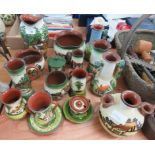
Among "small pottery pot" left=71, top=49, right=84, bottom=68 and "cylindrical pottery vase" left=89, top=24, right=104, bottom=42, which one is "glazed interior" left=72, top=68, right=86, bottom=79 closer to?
"small pottery pot" left=71, top=49, right=84, bottom=68

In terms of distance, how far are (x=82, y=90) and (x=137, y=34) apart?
334 mm

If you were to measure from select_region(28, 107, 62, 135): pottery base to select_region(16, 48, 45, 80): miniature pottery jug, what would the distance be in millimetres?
153

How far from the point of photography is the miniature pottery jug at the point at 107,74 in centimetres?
51

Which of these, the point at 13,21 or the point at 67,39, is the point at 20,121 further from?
the point at 13,21

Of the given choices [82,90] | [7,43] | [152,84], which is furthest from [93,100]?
[7,43]

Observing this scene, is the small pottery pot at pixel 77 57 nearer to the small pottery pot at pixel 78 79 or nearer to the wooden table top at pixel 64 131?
the small pottery pot at pixel 78 79

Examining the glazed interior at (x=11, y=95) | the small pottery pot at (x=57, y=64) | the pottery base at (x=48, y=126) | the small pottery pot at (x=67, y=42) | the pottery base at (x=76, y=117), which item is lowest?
the pottery base at (x=48, y=126)

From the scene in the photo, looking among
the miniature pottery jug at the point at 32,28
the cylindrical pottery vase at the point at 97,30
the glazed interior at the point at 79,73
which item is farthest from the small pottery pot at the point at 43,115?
the cylindrical pottery vase at the point at 97,30

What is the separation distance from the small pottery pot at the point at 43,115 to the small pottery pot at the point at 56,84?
0.03 metres

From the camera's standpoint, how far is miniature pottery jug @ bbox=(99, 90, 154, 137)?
45cm

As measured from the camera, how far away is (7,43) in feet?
2.52

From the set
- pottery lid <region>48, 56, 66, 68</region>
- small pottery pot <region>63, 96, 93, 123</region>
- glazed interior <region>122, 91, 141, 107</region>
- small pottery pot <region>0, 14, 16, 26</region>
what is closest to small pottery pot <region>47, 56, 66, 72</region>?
pottery lid <region>48, 56, 66, 68</region>

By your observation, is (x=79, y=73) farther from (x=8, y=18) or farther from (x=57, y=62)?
(x=8, y=18)

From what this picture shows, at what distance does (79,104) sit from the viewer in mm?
551
